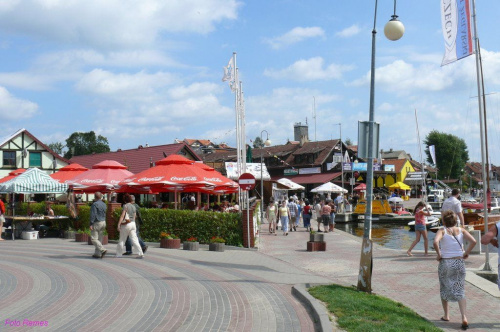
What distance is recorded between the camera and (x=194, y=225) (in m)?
18.1

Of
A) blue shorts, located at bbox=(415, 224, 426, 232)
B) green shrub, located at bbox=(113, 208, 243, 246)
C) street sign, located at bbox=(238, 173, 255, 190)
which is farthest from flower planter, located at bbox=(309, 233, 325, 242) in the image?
blue shorts, located at bbox=(415, 224, 426, 232)

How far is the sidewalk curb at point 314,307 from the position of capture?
7.14m

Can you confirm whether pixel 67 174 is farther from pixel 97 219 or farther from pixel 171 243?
pixel 97 219

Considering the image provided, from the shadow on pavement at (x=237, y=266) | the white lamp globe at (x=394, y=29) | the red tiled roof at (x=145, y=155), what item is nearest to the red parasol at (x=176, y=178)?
the shadow on pavement at (x=237, y=266)

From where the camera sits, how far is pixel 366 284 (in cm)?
959

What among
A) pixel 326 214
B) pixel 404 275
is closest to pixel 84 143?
pixel 326 214

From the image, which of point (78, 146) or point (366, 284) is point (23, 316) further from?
point (78, 146)

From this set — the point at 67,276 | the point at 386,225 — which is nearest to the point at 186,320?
the point at 67,276

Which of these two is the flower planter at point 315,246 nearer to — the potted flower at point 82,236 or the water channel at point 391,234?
the water channel at point 391,234

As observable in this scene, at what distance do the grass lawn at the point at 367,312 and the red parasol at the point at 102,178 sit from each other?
1670 centimetres

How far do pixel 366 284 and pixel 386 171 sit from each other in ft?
211

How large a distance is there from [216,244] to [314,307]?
28.1 ft

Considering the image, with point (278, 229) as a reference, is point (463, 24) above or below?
above

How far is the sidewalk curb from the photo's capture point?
7.14 metres
